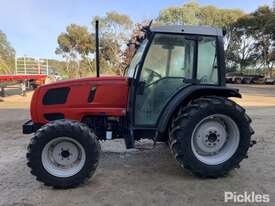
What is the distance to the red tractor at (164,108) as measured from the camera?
5148 mm

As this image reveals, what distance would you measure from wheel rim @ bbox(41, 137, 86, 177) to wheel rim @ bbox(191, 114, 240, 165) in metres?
1.63

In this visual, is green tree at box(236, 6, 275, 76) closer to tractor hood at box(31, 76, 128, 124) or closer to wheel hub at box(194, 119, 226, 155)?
wheel hub at box(194, 119, 226, 155)

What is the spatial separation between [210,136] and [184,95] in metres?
0.75

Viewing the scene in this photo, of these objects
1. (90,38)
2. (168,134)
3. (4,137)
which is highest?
(90,38)

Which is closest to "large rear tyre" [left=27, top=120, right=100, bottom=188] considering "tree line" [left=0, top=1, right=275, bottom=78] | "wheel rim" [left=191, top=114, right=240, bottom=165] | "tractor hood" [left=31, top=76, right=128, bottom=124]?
"tractor hood" [left=31, top=76, right=128, bottom=124]

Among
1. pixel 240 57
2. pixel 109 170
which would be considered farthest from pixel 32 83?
pixel 240 57

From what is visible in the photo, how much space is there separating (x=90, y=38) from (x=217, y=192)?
3530 centimetres

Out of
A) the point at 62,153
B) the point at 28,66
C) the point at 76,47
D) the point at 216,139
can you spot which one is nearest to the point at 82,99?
the point at 62,153

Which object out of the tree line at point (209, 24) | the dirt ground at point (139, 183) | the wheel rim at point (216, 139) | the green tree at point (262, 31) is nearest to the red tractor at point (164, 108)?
the wheel rim at point (216, 139)

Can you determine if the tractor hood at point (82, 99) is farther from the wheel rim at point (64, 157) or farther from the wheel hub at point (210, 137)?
the wheel hub at point (210, 137)

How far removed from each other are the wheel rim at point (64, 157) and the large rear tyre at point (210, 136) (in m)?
1.30

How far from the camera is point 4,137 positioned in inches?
345

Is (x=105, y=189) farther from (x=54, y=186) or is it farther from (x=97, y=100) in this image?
(x=97, y=100)

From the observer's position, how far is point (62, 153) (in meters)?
5.15
